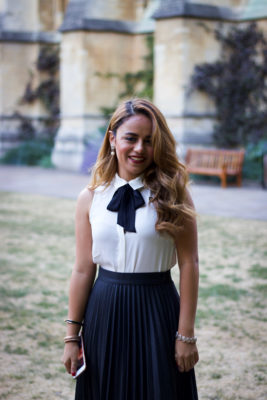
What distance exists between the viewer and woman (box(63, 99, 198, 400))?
86.9 inches

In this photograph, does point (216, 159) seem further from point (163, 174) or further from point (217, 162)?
point (163, 174)

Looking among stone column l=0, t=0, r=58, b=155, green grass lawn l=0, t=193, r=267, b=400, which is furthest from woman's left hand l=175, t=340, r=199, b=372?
stone column l=0, t=0, r=58, b=155

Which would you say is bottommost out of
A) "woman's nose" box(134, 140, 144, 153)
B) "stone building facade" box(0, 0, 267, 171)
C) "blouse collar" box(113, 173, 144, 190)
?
"blouse collar" box(113, 173, 144, 190)

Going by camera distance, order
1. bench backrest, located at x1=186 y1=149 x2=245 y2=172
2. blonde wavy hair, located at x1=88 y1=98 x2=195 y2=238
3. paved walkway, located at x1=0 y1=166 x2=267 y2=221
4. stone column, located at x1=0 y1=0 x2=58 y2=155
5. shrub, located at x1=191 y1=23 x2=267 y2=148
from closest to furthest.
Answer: blonde wavy hair, located at x1=88 y1=98 x2=195 y2=238
paved walkway, located at x1=0 y1=166 x2=267 y2=221
bench backrest, located at x1=186 y1=149 x2=245 y2=172
shrub, located at x1=191 y1=23 x2=267 y2=148
stone column, located at x1=0 y1=0 x2=58 y2=155

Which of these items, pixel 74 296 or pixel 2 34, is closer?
pixel 74 296

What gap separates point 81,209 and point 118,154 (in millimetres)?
265

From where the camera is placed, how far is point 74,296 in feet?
7.75

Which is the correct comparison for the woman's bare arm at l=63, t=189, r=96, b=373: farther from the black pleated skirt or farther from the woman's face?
the woman's face

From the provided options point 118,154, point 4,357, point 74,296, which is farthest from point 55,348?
point 118,154

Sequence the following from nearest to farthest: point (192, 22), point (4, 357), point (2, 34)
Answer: point (4, 357) → point (192, 22) → point (2, 34)

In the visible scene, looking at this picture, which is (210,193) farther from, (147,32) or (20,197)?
(147,32)

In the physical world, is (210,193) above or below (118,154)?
below

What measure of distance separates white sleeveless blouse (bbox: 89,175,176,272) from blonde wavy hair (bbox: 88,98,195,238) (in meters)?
0.03

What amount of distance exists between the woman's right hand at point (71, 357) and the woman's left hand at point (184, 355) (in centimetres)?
40
